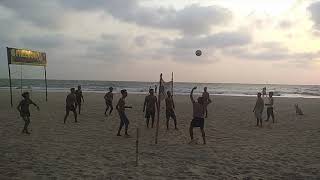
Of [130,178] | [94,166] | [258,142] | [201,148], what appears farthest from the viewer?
[258,142]

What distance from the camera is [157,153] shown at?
10.2 meters

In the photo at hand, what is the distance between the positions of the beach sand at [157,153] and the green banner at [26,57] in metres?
8.09

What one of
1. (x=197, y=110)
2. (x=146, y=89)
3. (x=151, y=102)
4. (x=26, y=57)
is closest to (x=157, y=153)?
(x=197, y=110)

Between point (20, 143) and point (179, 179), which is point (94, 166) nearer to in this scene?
point (179, 179)

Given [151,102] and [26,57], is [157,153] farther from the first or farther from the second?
[26,57]

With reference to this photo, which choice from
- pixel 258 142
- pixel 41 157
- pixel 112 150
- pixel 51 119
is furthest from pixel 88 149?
pixel 51 119

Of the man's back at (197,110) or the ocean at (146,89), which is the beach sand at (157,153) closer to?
the man's back at (197,110)

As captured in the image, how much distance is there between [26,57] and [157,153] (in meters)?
17.3

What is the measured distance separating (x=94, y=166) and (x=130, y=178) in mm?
1201

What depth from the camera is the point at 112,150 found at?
10.5 m

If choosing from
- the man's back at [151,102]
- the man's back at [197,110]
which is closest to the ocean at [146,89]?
the man's back at [151,102]

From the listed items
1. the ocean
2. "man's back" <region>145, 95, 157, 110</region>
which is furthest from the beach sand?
the ocean

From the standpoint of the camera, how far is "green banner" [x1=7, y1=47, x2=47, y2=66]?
2332 centimetres

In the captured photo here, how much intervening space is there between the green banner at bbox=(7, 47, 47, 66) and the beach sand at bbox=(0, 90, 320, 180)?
809 cm
